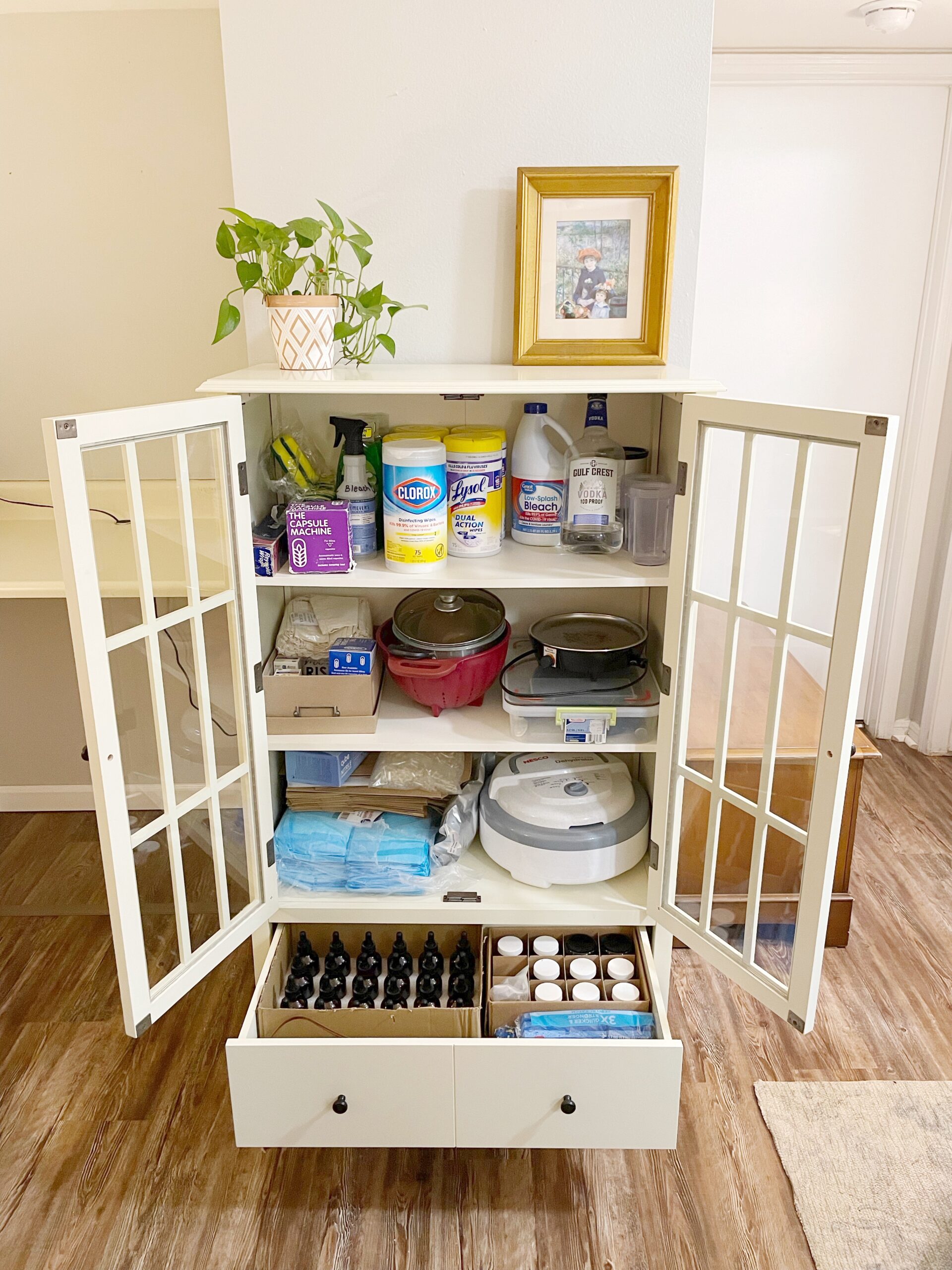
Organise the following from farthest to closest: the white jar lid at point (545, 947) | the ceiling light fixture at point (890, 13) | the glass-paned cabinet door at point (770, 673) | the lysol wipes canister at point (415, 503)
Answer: the ceiling light fixture at point (890, 13) → the white jar lid at point (545, 947) → the lysol wipes canister at point (415, 503) → the glass-paned cabinet door at point (770, 673)

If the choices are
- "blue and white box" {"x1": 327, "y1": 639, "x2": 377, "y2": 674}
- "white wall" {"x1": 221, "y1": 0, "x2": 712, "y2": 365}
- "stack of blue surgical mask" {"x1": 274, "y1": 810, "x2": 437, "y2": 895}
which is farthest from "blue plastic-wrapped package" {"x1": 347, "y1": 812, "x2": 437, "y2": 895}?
"white wall" {"x1": 221, "y1": 0, "x2": 712, "y2": 365}

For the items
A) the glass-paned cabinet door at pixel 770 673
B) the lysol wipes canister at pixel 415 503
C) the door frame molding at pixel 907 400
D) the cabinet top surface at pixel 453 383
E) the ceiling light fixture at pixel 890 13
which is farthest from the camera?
the door frame molding at pixel 907 400

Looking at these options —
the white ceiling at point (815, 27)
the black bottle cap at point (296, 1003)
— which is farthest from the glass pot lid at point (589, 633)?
the white ceiling at point (815, 27)

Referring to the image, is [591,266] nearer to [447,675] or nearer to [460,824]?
[447,675]

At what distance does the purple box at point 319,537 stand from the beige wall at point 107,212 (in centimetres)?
92

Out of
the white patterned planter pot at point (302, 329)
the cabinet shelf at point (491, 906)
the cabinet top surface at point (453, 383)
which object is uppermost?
the white patterned planter pot at point (302, 329)

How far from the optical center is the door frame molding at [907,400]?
244 cm

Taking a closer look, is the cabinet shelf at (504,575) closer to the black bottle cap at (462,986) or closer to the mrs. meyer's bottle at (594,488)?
the mrs. meyer's bottle at (594,488)

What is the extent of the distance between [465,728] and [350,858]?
315mm

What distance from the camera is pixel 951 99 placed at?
2502mm

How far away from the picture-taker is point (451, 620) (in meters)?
1.74

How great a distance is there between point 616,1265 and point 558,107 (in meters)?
1.91

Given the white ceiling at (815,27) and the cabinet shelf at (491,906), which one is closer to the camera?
the cabinet shelf at (491,906)

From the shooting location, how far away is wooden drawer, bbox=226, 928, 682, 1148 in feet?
4.67
